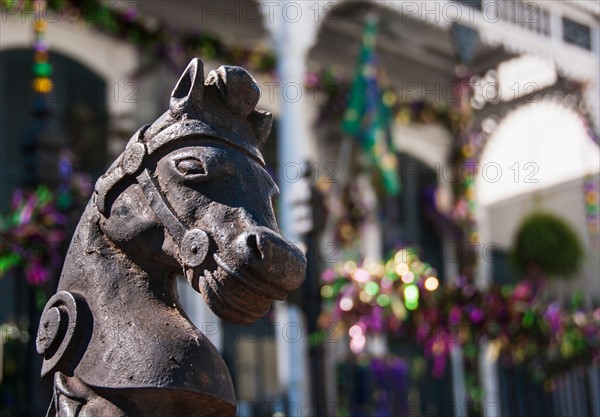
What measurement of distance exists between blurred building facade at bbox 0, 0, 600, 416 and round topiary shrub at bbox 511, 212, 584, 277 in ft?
1.22

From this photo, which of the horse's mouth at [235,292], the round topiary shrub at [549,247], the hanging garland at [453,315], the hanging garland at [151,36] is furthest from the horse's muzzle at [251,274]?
the round topiary shrub at [549,247]

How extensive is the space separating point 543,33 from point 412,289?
4.51m

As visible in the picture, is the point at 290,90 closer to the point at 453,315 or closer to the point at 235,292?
the point at 453,315

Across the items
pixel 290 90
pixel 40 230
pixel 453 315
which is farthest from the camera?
pixel 290 90

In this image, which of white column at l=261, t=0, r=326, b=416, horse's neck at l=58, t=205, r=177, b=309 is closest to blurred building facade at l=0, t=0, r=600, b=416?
white column at l=261, t=0, r=326, b=416

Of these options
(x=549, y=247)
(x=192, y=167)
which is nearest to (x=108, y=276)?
(x=192, y=167)

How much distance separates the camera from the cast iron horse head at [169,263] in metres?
1.56

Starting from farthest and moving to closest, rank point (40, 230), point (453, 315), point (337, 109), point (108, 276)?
1. point (337, 109)
2. point (453, 315)
3. point (40, 230)
4. point (108, 276)

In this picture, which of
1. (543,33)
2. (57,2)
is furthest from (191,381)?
(543,33)

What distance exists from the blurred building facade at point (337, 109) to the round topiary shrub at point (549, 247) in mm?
372

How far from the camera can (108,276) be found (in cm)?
173

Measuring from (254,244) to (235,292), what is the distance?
0.09 m

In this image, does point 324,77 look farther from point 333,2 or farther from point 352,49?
point 333,2

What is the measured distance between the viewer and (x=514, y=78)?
493 inches
